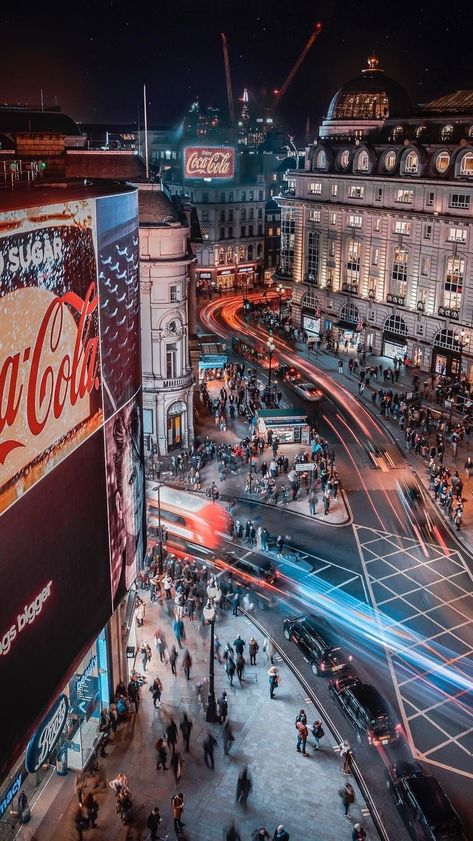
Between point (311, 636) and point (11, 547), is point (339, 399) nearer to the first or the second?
point (311, 636)

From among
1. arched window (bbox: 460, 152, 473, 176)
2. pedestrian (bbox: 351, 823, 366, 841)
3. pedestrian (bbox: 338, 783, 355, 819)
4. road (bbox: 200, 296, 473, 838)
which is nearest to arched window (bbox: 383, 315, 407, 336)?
arched window (bbox: 460, 152, 473, 176)

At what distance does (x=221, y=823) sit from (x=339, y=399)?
43.4 metres

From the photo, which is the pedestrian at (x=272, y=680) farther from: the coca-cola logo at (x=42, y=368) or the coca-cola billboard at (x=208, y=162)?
the coca-cola billboard at (x=208, y=162)

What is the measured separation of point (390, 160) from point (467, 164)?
10.5 meters

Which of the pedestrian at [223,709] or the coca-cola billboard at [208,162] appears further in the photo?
the coca-cola billboard at [208,162]

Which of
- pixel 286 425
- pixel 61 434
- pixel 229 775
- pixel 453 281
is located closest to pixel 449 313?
pixel 453 281

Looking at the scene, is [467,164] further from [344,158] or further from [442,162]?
[344,158]

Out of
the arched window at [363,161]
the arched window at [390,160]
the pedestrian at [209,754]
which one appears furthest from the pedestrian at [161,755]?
the arched window at [363,161]

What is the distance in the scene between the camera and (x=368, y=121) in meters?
86.1

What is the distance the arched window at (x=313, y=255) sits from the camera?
84.9m

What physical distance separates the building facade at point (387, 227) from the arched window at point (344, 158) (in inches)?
3.9

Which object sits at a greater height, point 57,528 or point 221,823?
point 57,528

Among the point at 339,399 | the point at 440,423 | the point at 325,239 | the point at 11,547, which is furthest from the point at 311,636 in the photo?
the point at 325,239

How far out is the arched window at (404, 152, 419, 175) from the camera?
71438 millimetres
